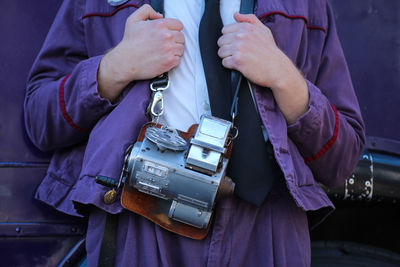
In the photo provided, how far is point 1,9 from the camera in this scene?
1.31 meters

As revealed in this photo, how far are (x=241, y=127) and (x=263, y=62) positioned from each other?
15 centimetres

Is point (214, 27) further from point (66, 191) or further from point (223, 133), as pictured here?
point (66, 191)

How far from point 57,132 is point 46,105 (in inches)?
2.8

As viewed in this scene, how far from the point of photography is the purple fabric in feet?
3.23

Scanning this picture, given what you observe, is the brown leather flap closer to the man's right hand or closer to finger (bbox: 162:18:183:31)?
the man's right hand

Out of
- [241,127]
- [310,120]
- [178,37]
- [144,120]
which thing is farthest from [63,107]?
[310,120]

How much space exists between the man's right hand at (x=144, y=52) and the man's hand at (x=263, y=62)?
0.11 m

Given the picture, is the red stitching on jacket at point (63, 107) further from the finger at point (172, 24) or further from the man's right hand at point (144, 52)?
the finger at point (172, 24)

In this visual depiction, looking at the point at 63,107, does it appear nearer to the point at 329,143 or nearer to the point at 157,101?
the point at 157,101


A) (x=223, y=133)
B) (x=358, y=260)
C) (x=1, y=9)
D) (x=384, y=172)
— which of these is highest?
(x=1, y=9)

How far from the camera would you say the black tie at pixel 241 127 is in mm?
984

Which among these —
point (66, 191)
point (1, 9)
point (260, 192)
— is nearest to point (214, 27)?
point (260, 192)

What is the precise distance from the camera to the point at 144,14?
106 cm

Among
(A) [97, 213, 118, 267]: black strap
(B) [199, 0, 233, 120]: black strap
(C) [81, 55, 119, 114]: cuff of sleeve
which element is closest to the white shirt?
(B) [199, 0, 233, 120]: black strap
